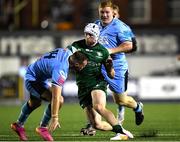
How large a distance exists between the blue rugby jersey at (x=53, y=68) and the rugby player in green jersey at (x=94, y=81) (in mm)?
283

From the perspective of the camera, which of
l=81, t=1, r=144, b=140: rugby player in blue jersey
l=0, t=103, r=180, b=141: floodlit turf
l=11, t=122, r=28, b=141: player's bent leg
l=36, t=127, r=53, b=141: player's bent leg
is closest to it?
l=36, t=127, r=53, b=141: player's bent leg

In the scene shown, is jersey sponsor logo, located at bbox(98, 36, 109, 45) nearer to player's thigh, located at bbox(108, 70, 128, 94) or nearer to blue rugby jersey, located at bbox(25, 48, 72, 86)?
player's thigh, located at bbox(108, 70, 128, 94)

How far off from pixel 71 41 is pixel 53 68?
1884cm

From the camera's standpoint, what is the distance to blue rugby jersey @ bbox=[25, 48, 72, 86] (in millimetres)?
11211

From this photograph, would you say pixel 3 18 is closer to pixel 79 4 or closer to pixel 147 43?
pixel 79 4

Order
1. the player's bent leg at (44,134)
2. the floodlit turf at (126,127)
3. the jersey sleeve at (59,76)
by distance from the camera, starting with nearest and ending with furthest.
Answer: the jersey sleeve at (59,76)
the player's bent leg at (44,134)
the floodlit turf at (126,127)

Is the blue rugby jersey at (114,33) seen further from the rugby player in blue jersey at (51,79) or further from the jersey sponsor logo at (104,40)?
the rugby player in blue jersey at (51,79)

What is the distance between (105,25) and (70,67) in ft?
5.18

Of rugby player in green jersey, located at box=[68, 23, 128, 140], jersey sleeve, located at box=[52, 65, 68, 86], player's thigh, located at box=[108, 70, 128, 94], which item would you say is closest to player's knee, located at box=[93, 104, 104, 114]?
rugby player in green jersey, located at box=[68, 23, 128, 140]

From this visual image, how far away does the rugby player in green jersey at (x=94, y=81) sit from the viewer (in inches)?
460

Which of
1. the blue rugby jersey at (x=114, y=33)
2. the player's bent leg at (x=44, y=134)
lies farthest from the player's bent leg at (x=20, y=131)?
the blue rugby jersey at (x=114, y=33)

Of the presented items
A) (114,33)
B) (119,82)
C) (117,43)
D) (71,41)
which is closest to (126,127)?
(119,82)

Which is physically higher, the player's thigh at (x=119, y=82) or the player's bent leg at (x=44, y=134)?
the player's thigh at (x=119, y=82)

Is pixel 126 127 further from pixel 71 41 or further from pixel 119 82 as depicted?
pixel 71 41
